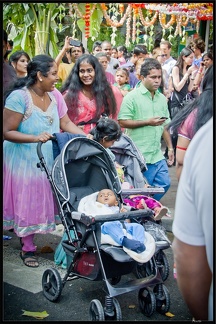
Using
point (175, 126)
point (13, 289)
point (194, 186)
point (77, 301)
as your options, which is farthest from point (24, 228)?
point (194, 186)

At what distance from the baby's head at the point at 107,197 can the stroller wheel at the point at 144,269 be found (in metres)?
0.50

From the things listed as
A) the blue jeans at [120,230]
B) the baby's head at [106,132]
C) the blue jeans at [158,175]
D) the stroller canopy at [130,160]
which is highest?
the baby's head at [106,132]

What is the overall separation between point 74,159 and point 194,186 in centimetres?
274

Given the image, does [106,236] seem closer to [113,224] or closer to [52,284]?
[113,224]

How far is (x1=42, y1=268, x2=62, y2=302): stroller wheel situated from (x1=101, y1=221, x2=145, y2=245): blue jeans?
53cm

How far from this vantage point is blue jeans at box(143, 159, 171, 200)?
5.54m

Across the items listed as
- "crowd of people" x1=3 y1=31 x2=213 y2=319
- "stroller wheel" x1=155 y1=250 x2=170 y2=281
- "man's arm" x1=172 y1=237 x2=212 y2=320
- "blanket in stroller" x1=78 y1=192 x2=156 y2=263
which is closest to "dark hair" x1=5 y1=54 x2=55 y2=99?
"crowd of people" x1=3 y1=31 x2=213 y2=319

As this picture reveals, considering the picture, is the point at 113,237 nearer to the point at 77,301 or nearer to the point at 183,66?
the point at 77,301

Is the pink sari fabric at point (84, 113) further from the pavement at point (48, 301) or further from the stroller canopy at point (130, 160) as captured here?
the pavement at point (48, 301)

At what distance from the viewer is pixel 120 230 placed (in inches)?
145

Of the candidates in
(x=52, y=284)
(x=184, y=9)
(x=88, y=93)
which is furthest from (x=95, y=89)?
(x=184, y=9)

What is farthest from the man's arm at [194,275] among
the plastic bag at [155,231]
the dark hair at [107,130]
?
the dark hair at [107,130]

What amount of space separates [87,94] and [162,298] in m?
2.47

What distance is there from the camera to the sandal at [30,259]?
4699 millimetres
